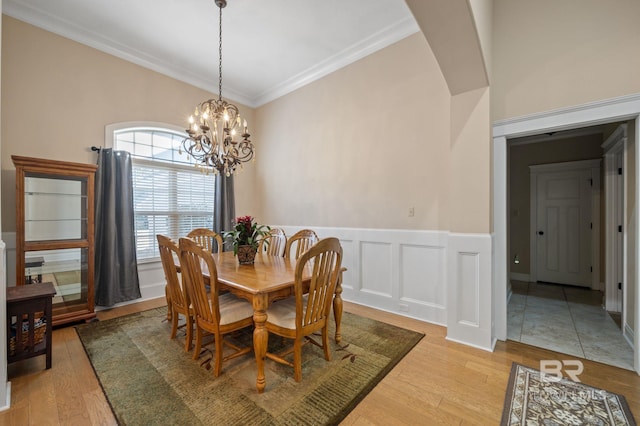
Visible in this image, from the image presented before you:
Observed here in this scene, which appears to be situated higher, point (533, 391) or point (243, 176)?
point (243, 176)

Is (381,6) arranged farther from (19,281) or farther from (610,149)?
(19,281)

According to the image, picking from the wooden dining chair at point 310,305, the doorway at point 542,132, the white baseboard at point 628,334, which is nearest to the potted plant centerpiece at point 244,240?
the wooden dining chair at point 310,305

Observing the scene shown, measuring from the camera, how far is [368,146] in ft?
11.6

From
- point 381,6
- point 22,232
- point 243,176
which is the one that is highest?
point 381,6

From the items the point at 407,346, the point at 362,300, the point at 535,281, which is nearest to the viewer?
the point at 407,346

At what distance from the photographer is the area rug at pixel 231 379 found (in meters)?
1.64

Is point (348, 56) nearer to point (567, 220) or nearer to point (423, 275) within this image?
point (423, 275)

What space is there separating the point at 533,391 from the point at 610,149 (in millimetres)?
3193

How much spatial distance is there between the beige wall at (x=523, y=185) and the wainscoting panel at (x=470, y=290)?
11.3 feet

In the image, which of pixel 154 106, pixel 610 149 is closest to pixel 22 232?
pixel 154 106

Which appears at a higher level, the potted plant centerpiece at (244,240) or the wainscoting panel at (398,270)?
the potted plant centerpiece at (244,240)

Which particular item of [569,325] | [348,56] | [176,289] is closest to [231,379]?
[176,289]

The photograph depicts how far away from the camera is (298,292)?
1.84m

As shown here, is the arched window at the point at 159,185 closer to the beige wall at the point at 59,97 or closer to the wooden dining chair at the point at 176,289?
the beige wall at the point at 59,97
